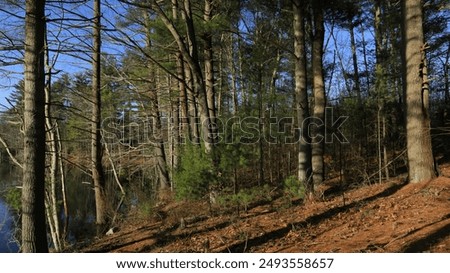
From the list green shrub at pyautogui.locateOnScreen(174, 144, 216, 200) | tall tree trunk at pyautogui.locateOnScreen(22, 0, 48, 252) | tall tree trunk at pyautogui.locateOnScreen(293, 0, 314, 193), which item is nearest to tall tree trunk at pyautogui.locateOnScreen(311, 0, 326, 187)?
tall tree trunk at pyautogui.locateOnScreen(293, 0, 314, 193)

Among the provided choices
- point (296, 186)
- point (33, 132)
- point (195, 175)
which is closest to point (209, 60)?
point (195, 175)

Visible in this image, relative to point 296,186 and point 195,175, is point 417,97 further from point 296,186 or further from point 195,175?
point 195,175

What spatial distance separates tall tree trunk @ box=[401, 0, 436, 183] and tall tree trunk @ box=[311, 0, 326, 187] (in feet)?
8.17

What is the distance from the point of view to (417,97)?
706 centimetres

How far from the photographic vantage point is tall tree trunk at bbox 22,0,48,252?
4781 mm

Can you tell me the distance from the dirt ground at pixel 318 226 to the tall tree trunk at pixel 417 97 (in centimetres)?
37

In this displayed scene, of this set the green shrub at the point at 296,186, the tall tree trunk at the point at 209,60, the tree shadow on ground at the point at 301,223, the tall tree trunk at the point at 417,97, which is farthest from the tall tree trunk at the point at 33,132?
the tall tree trunk at the point at 417,97

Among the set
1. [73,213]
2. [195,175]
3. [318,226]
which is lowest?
[73,213]

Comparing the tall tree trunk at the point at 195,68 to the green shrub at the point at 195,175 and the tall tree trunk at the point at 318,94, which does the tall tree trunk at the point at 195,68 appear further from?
the tall tree trunk at the point at 318,94

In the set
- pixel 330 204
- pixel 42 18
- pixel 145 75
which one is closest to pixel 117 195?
pixel 145 75

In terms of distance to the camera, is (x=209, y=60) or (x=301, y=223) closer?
(x=301, y=223)

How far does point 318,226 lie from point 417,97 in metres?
3.11

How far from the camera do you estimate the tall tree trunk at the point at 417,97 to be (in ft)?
23.1

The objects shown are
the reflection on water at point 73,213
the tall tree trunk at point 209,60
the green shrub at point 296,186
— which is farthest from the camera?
the reflection on water at point 73,213
